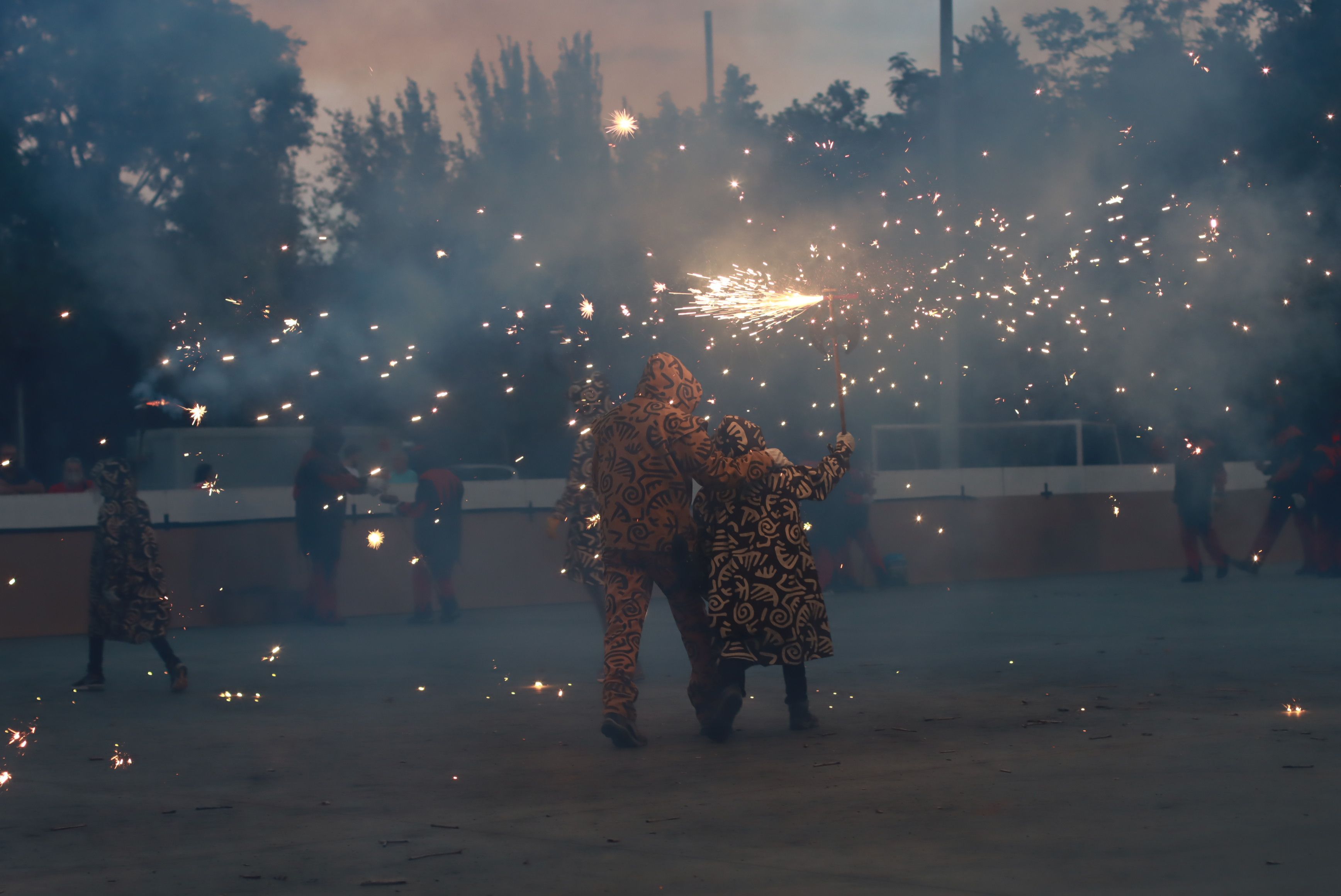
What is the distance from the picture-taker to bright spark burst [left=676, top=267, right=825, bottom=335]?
31.2 ft

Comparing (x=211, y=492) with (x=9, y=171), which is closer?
(x=211, y=492)

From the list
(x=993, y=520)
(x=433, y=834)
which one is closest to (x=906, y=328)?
(x=993, y=520)

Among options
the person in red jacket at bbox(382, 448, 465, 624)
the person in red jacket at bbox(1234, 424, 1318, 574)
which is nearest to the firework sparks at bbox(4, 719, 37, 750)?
the person in red jacket at bbox(382, 448, 465, 624)

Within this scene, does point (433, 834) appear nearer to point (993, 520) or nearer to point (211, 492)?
point (211, 492)

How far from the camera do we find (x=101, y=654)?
8391mm

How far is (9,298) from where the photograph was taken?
70.3 ft

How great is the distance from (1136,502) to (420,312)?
27.6 ft

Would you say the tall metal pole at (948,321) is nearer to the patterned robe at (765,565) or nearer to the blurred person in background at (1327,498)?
the blurred person in background at (1327,498)

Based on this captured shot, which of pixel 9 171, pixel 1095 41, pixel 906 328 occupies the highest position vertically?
pixel 1095 41

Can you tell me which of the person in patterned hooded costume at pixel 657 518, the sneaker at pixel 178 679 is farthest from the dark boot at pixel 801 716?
the sneaker at pixel 178 679

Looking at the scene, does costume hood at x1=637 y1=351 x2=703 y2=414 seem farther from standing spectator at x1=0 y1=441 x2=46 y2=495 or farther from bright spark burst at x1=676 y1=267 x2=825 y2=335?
standing spectator at x1=0 y1=441 x2=46 y2=495

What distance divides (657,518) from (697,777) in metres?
1.33

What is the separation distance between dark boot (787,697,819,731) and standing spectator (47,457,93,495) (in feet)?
28.3

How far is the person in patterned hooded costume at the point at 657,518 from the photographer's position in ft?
20.6
